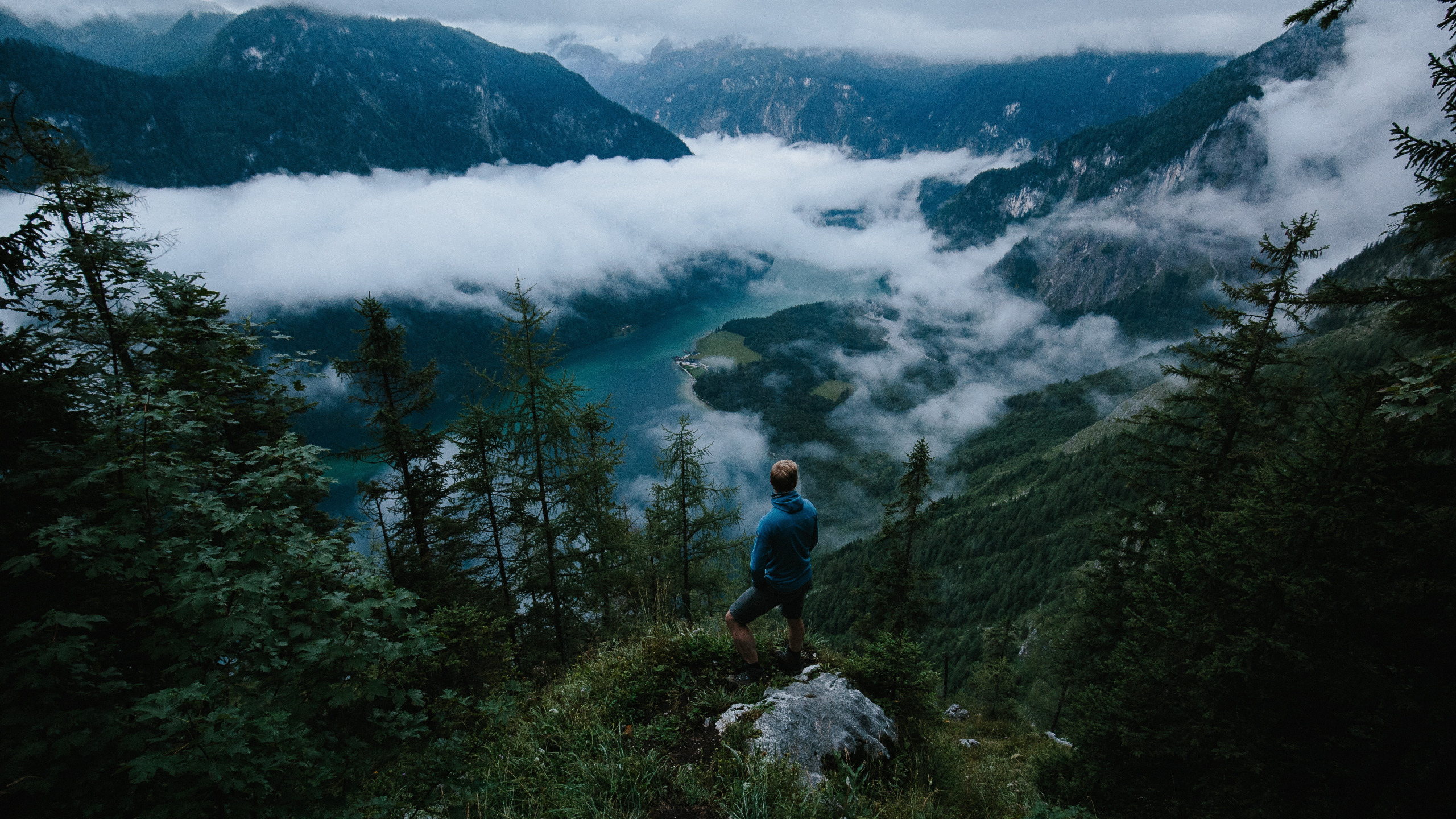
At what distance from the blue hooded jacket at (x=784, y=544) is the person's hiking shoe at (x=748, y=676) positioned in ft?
4.02

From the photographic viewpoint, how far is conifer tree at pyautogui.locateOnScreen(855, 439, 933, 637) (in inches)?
734

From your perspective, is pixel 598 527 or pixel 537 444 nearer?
pixel 537 444

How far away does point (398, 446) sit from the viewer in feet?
41.1

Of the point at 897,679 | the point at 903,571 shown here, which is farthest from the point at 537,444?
the point at 903,571

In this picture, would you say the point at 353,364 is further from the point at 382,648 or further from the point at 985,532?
the point at 985,532

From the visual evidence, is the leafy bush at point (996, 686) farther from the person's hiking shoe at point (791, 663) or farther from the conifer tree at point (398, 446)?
the conifer tree at point (398, 446)

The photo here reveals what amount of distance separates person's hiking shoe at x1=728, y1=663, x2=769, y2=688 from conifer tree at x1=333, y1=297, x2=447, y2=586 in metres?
8.98

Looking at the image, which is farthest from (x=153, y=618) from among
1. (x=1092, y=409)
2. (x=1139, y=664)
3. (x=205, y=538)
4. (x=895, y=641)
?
(x=1092, y=409)

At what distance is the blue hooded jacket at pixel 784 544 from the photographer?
5.79 meters

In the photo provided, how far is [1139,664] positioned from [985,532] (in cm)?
12027

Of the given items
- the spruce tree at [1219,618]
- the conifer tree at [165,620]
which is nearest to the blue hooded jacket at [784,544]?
the conifer tree at [165,620]

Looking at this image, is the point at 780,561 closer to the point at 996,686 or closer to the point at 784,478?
the point at 784,478

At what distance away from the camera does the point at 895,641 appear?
7.07 metres

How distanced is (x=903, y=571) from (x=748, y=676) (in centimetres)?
1485
